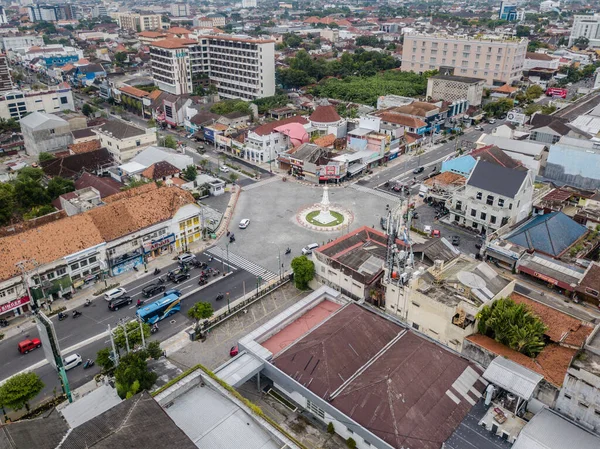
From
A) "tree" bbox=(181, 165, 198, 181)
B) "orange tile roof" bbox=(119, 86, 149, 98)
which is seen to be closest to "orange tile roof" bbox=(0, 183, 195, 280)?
"tree" bbox=(181, 165, 198, 181)

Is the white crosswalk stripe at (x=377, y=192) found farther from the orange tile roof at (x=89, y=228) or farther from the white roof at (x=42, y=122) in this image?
the white roof at (x=42, y=122)

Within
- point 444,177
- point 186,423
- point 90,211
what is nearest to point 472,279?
point 186,423

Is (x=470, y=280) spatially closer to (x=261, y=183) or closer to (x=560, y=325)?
(x=560, y=325)

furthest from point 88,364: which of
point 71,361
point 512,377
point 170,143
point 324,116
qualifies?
point 324,116

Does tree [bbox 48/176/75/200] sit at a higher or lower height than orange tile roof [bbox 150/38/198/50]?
lower

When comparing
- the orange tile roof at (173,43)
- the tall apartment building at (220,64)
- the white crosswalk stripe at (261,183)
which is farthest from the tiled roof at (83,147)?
the orange tile roof at (173,43)

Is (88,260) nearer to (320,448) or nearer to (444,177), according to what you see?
(320,448)

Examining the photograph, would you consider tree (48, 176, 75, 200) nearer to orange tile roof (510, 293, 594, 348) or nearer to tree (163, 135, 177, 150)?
tree (163, 135, 177, 150)
